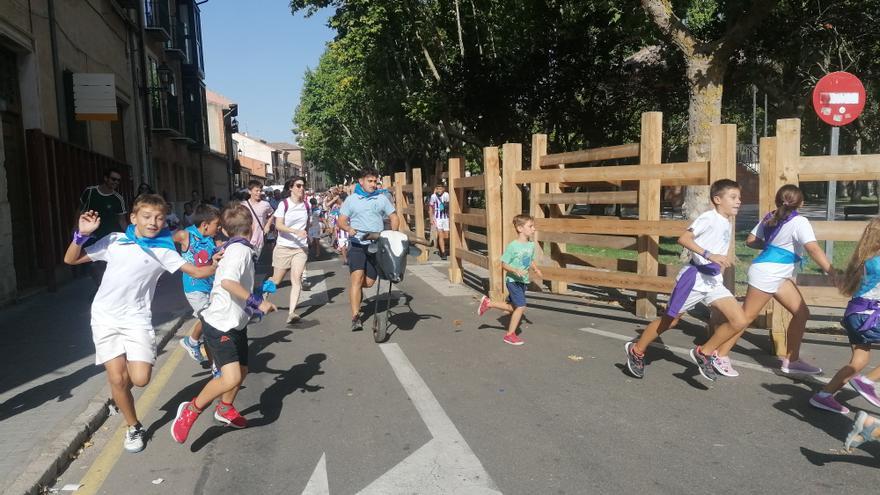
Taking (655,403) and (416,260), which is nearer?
(655,403)

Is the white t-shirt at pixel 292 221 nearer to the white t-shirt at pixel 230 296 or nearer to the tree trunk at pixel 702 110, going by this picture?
the white t-shirt at pixel 230 296

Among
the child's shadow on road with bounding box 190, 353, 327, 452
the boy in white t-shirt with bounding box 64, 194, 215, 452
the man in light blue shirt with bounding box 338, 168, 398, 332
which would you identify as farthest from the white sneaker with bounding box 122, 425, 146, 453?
the man in light blue shirt with bounding box 338, 168, 398, 332

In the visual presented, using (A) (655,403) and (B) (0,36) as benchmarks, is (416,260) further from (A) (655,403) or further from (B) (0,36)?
(A) (655,403)

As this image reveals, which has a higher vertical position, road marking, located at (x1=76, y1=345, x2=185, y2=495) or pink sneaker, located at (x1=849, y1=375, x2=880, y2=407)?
pink sneaker, located at (x1=849, y1=375, x2=880, y2=407)

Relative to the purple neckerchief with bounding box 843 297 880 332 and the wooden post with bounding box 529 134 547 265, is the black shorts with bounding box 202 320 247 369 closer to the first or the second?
the purple neckerchief with bounding box 843 297 880 332

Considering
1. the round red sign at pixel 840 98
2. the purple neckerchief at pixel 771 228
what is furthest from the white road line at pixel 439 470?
the round red sign at pixel 840 98

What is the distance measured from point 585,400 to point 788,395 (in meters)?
Result: 1.53

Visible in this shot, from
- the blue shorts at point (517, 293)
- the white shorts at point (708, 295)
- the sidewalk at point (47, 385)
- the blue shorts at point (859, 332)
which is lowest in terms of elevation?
the sidewalk at point (47, 385)

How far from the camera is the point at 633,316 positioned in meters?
8.26

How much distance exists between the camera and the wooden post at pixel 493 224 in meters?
9.55

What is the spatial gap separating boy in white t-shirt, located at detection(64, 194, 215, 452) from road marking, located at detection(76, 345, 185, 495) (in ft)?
0.46

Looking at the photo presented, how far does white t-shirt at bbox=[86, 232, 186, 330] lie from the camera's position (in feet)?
13.8

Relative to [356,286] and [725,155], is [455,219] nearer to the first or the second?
[356,286]

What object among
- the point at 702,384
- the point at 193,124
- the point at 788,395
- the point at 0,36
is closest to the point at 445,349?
the point at 702,384
